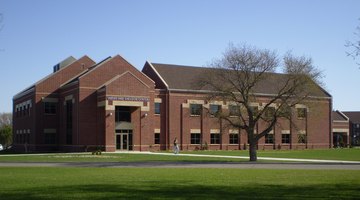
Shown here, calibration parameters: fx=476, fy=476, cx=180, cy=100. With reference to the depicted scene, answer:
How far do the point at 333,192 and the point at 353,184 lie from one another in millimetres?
2894

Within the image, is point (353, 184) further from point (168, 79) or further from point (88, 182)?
point (168, 79)

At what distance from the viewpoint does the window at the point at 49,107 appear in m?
60.9

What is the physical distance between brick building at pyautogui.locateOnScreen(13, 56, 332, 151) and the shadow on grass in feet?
107

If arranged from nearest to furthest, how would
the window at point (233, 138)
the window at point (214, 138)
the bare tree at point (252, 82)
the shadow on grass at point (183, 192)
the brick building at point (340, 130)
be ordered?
the shadow on grass at point (183, 192), the bare tree at point (252, 82), the window at point (214, 138), the window at point (233, 138), the brick building at point (340, 130)

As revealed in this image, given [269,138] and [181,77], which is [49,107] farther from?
[269,138]

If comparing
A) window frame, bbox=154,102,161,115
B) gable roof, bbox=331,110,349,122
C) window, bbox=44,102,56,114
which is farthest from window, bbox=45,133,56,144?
gable roof, bbox=331,110,349,122

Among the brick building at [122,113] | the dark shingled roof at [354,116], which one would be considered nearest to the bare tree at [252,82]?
the brick building at [122,113]

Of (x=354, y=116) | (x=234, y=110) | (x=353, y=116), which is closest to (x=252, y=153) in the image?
(x=234, y=110)

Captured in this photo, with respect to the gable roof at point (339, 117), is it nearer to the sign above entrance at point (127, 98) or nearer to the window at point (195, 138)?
the window at point (195, 138)

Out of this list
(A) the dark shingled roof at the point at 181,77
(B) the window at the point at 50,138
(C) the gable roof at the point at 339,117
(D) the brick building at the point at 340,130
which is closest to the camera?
(B) the window at the point at 50,138

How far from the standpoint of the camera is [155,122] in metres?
60.3

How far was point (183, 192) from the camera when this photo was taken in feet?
46.3

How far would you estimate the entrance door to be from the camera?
54781mm

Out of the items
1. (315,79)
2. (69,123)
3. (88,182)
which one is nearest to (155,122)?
(69,123)
